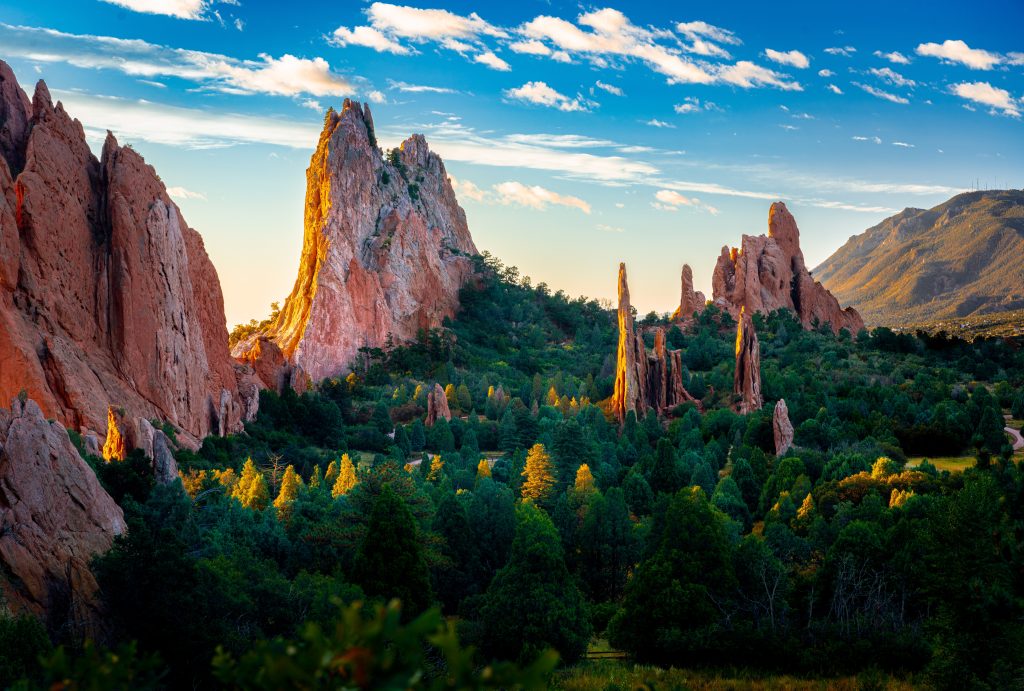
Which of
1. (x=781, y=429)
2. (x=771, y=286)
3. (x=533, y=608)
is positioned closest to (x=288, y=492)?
(x=533, y=608)

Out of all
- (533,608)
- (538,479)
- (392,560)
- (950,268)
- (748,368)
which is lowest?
(533,608)

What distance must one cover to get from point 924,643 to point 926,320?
11699 cm

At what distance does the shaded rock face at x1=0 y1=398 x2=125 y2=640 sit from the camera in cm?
1867

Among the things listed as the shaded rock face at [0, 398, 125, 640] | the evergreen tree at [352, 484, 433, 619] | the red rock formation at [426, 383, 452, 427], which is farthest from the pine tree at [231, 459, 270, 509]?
the red rock formation at [426, 383, 452, 427]

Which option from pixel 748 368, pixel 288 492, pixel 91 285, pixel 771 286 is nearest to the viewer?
pixel 288 492

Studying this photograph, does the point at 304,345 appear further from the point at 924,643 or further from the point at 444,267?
→ the point at 924,643

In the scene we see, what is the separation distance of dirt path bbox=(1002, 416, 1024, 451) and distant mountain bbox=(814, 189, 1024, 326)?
260 ft

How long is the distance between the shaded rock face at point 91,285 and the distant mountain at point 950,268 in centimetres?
10485

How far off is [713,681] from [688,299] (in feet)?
238

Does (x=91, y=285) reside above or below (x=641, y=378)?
above

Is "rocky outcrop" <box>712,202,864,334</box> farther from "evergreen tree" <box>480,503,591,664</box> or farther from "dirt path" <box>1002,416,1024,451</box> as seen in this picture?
"evergreen tree" <box>480,503,591,664</box>

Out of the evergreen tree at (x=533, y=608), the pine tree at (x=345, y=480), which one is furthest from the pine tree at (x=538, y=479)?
the evergreen tree at (x=533, y=608)

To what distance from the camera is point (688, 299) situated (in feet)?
307

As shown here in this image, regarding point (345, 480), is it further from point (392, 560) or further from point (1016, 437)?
point (1016, 437)
